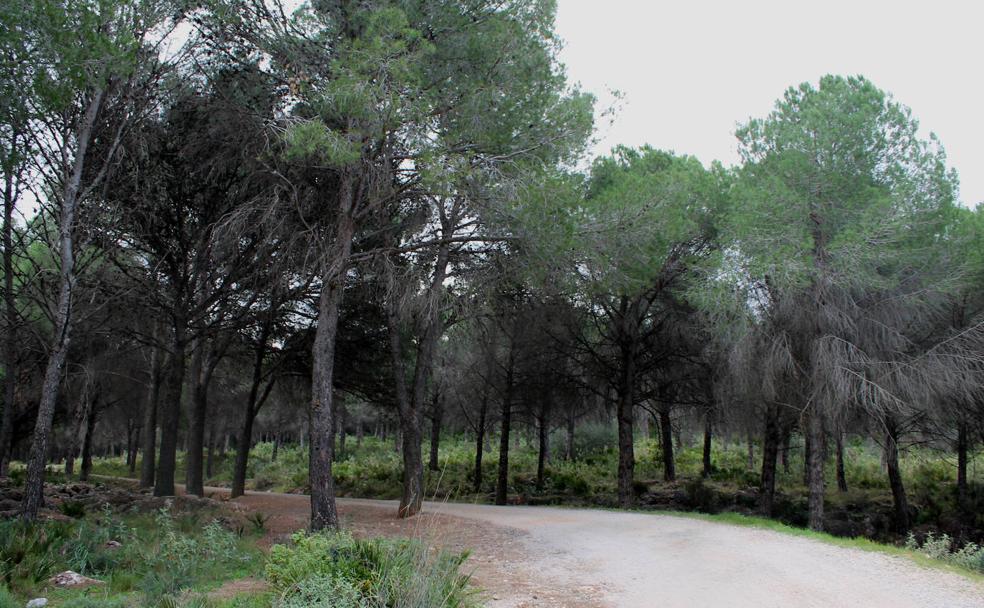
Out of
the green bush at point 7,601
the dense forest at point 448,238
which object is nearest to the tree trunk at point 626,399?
the dense forest at point 448,238

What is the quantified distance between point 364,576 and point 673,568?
13.5ft

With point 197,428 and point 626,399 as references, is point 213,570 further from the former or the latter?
point 626,399

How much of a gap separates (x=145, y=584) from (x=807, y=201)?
490 inches

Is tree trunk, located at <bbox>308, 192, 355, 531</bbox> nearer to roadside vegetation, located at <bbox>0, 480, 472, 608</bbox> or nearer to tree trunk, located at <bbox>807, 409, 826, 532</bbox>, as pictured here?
roadside vegetation, located at <bbox>0, 480, 472, 608</bbox>

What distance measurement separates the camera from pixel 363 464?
2775cm

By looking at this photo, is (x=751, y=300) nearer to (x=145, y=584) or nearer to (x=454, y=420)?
(x=145, y=584)

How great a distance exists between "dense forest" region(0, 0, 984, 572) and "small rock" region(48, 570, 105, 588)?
297 cm

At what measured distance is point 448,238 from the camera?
10977 millimetres

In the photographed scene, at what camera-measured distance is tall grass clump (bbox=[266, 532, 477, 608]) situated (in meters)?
4.16

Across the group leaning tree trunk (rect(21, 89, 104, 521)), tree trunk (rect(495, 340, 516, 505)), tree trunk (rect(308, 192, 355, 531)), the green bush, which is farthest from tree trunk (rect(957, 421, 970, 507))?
leaning tree trunk (rect(21, 89, 104, 521))

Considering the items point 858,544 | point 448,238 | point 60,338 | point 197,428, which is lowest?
point 858,544

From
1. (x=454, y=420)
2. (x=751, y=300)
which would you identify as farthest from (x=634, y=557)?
(x=454, y=420)

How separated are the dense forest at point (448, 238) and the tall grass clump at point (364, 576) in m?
3.85

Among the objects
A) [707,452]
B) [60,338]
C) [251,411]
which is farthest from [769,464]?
[60,338]
